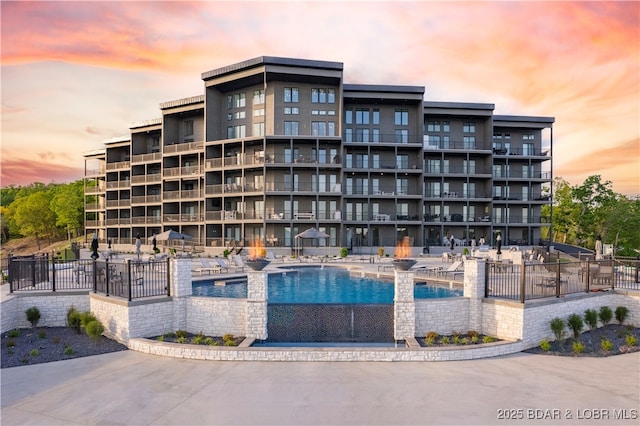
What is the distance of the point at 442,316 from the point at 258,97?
35.4 m

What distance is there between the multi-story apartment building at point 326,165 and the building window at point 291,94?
147 millimetres

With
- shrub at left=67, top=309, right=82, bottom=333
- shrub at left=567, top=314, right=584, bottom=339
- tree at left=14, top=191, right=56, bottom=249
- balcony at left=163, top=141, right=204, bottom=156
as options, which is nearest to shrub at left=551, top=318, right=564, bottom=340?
shrub at left=567, top=314, right=584, bottom=339

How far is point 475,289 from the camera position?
10781 millimetres

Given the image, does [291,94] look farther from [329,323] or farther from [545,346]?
[545,346]

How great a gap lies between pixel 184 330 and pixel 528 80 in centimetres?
2585

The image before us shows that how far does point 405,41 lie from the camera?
1984 centimetres

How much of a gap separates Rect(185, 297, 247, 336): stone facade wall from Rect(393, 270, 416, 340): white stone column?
435cm

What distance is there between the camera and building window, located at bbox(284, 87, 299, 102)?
39.8 m

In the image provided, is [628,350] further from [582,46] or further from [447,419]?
[582,46]

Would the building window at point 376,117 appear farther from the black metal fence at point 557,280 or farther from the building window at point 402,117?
the black metal fence at point 557,280

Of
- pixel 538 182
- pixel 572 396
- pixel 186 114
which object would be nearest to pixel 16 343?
pixel 572 396

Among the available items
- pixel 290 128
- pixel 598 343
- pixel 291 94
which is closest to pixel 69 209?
pixel 290 128

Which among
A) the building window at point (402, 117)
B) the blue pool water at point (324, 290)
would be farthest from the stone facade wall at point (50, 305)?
the building window at point (402, 117)

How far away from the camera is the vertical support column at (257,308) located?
10406 mm
